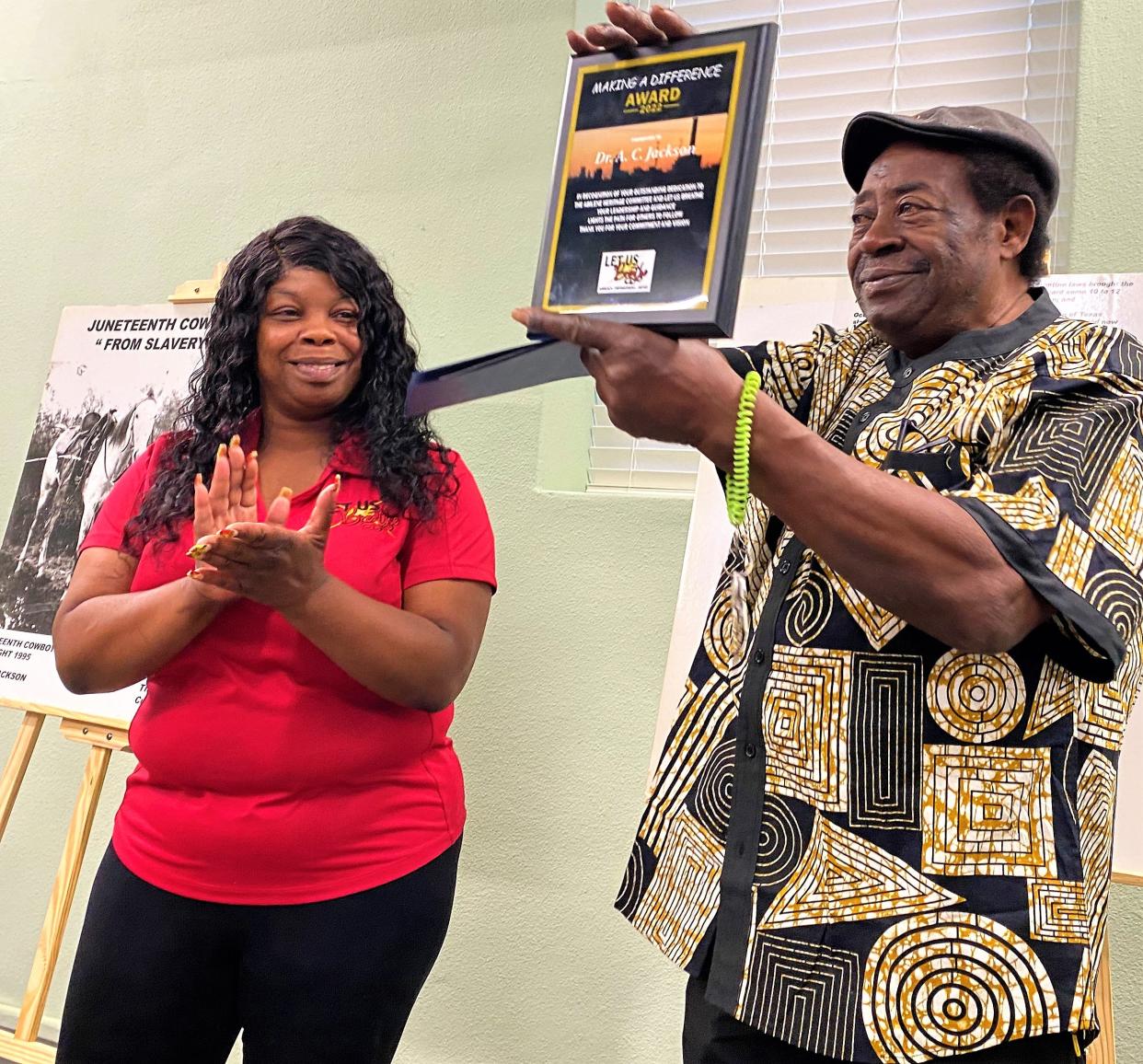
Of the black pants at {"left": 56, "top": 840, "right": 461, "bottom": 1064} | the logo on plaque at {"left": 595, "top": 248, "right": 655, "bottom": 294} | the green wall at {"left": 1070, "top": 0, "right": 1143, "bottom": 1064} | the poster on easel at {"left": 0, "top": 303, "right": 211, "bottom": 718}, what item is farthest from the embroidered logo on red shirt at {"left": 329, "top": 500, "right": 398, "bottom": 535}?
the green wall at {"left": 1070, "top": 0, "right": 1143, "bottom": 1064}

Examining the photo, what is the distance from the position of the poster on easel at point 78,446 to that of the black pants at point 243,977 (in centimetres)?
98

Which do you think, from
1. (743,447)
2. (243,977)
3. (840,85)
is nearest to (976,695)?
(743,447)

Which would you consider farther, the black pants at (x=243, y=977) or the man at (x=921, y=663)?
the black pants at (x=243, y=977)

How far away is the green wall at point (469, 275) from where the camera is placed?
2111 millimetres

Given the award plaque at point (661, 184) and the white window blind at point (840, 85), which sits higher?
the white window blind at point (840, 85)

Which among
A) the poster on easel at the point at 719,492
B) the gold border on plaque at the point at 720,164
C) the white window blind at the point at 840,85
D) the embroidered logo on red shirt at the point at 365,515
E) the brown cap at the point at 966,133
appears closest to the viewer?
the gold border on plaque at the point at 720,164

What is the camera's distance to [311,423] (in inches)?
63.3

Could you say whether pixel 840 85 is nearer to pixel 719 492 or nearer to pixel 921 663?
pixel 719 492

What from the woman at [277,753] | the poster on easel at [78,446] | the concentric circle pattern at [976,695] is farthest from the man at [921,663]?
the poster on easel at [78,446]

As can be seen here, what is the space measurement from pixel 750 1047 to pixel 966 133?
32.3 inches

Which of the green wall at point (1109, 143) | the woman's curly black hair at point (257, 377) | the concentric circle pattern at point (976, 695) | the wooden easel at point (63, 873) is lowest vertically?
the wooden easel at point (63, 873)

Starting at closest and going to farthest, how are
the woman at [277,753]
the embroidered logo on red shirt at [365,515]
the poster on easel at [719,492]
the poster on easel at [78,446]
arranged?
the woman at [277,753] < the embroidered logo on red shirt at [365,515] < the poster on easel at [719,492] < the poster on easel at [78,446]

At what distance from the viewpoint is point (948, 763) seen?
2.99 ft

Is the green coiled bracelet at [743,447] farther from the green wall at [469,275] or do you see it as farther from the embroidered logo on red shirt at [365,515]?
the green wall at [469,275]
